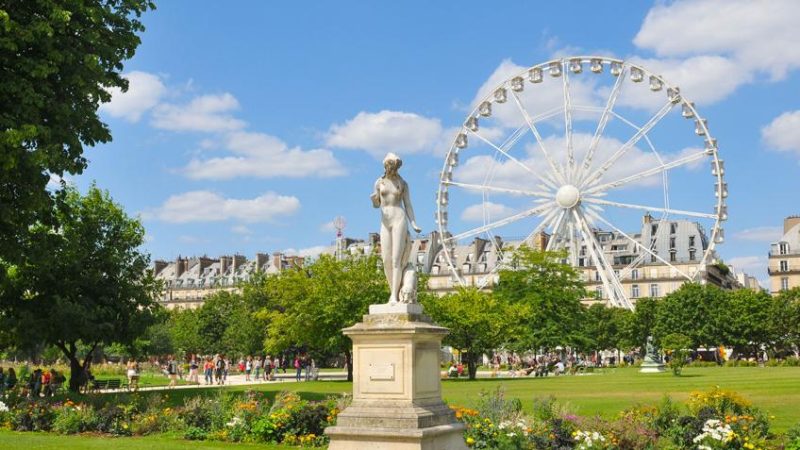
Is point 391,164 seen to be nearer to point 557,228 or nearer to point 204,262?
point 557,228

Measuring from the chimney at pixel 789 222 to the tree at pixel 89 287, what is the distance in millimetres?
98645

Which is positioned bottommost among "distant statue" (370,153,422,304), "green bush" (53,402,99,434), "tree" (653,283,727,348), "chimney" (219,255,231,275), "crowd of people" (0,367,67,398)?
"green bush" (53,402,99,434)

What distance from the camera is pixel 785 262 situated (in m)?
110

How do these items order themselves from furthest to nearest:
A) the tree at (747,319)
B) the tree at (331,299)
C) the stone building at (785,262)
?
1. the stone building at (785,262)
2. the tree at (747,319)
3. the tree at (331,299)

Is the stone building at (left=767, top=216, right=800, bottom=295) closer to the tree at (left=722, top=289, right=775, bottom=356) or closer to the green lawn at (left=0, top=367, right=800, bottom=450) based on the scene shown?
the tree at (left=722, top=289, right=775, bottom=356)

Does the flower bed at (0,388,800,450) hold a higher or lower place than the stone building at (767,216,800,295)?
lower

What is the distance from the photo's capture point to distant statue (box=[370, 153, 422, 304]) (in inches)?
513

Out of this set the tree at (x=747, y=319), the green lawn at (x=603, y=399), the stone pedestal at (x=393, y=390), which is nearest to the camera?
the stone pedestal at (x=393, y=390)

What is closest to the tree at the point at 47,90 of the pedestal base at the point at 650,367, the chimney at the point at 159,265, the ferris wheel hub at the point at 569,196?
the pedestal base at the point at 650,367

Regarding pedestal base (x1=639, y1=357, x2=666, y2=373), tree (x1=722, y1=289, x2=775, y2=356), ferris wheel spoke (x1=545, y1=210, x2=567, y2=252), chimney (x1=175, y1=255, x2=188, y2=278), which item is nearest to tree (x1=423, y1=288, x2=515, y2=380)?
pedestal base (x1=639, y1=357, x2=666, y2=373)

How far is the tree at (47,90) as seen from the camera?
18.9m

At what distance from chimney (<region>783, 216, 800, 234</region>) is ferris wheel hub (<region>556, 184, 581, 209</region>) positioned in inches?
2468

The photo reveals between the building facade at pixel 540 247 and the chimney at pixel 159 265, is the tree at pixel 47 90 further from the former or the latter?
the chimney at pixel 159 265

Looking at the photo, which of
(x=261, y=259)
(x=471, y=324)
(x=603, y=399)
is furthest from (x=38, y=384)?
(x=261, y=259)
